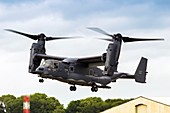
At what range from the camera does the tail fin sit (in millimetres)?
129000

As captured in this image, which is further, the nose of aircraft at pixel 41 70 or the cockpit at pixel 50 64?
the cockpit at pixel 50 64

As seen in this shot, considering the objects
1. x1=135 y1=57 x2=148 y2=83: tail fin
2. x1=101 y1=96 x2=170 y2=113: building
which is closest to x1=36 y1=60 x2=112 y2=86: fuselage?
x1=135 y1=57 x2=148 y2=83: tail fin

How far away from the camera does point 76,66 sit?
392 feet

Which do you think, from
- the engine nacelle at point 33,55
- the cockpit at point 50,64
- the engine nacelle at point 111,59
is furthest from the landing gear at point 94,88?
the engine nacelle at point 111,59

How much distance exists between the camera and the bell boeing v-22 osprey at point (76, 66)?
107625 millimetres

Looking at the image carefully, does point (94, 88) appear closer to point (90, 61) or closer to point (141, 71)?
point (90, 61)

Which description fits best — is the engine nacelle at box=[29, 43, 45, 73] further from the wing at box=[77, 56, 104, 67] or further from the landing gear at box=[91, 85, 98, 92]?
the landing gear at box=[91, 85, 98, 92]

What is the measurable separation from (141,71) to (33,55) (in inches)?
946

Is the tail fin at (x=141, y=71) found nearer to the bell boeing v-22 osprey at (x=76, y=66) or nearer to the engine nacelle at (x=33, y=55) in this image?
the bell boeing v-22 osprey at (x=76, y=66)

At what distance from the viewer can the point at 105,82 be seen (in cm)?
11431

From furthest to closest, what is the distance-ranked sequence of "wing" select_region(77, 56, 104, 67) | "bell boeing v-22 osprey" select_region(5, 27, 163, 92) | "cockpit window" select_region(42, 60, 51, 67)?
"wing" select_region(77, 56, 104, 67) → "cockpit window" select_region(42, 60, 51, 67) → "bell boeing v-22 osprey" select_region(5, 27, 163, 92)

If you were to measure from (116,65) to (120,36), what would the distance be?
5.26 metres

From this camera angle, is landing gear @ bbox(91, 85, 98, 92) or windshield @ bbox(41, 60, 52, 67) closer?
windshield @ bbox(41, 60, 52, 67)

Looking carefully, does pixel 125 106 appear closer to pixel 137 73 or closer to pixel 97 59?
pixel 137 73
